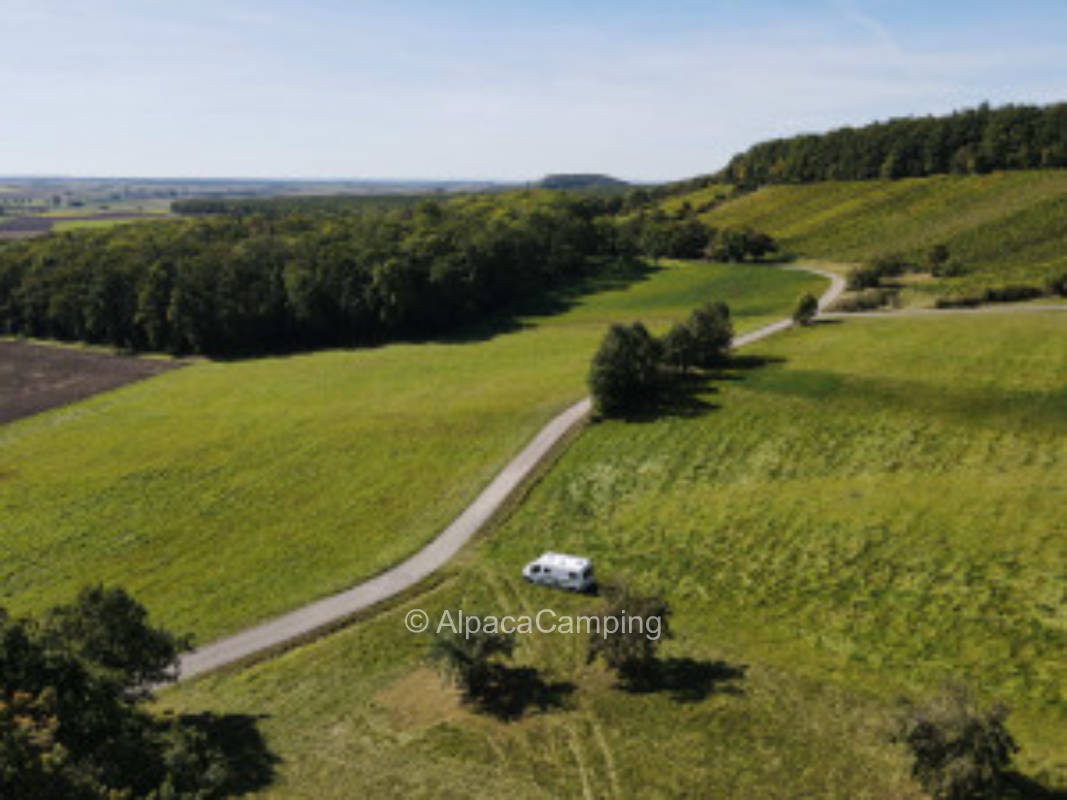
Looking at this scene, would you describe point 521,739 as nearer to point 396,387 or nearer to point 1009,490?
point 1009,490

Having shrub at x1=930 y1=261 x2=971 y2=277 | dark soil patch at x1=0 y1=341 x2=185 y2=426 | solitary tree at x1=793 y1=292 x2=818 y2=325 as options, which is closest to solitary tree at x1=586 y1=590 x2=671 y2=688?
solitary tree at x1=793 y1=292 x2=818 y2=325

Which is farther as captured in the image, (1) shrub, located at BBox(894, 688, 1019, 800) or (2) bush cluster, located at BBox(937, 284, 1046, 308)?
(2) bush cluster, located at BBox(937, 284, 1046, 308)

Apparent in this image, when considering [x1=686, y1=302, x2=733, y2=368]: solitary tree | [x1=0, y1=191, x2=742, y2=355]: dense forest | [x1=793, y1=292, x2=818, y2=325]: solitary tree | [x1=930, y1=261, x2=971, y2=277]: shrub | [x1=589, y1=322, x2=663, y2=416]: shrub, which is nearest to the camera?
[x1=589, y1=322, x2=663, y2=416]: shrub

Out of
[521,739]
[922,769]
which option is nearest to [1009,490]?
[922,769]

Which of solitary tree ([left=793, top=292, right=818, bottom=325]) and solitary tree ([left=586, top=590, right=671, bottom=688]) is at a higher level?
solitary tree ([left=793, top=292, right=818, bottom=325])

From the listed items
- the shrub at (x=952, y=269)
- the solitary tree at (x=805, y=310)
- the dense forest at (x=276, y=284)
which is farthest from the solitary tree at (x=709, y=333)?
the dense forest at (x=276, y=284)

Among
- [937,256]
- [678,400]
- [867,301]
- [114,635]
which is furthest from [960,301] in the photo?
[114,635]

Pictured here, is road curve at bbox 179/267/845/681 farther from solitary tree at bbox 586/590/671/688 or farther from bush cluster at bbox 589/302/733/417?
solitary tree at bbox 586/590/671/688
